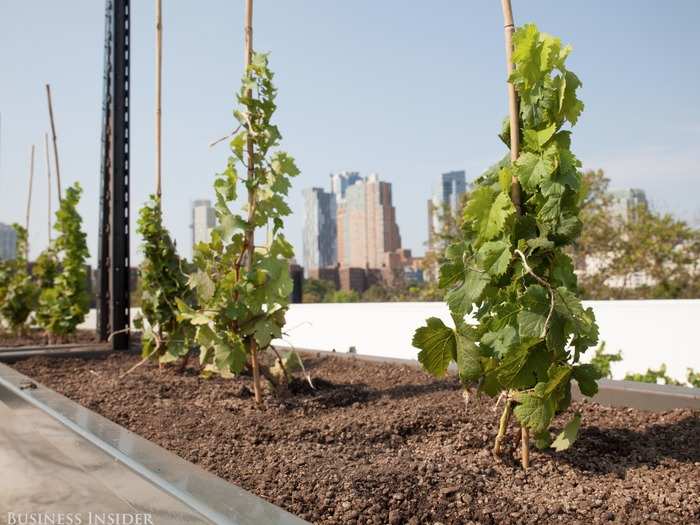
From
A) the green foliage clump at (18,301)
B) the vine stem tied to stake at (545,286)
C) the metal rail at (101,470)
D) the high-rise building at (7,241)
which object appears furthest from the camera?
the high-rise building at (7,241)

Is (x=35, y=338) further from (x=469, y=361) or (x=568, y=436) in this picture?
(x=568, y=436)

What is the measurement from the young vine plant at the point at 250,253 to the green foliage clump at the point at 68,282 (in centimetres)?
379

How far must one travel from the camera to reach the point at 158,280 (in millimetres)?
3916

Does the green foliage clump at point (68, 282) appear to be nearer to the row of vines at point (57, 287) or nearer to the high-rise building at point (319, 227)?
the row of vines at point (57, 287)

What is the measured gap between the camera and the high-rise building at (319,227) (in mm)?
34531

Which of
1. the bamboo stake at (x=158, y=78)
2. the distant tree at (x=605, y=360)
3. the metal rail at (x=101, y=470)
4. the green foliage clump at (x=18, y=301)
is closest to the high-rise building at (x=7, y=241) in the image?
the green foliage clump at (x=18, y=301)

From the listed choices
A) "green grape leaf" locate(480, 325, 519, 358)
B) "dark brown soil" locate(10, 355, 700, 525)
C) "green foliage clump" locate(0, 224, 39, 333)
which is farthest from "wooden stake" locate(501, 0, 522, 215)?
"green foliage clump" locate(0, 224, 39, 333)

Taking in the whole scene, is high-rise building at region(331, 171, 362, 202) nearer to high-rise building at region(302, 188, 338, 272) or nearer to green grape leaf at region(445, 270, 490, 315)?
high-rise building at region(302, 188, 338, 272)

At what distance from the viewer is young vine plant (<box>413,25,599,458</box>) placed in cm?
153

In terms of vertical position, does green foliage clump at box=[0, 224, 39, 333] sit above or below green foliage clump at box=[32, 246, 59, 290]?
below

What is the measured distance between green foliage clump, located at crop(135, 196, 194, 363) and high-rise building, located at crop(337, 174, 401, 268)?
20904mm

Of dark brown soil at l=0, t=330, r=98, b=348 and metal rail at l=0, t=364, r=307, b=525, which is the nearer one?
metal rail at l=0, t=364, r=307, b=525

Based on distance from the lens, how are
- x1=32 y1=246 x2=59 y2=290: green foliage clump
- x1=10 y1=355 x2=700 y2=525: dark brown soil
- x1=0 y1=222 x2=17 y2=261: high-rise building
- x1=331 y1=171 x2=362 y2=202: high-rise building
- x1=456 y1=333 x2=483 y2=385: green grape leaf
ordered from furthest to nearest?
x1=331 y1=171 x2=362 y2=202: high-rise building, x1=0 y1=222 x2=17 y2=261: high-rise building, x1=32 y1=246 x2=59 y2=290: green foliage clump, x1=456 y1=333 x2=483 y2=385: green grape leaf, x1=10 y1=355 x2=700 y2=525: dark brown soil

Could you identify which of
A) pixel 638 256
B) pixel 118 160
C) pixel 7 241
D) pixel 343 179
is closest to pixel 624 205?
pixel 638 256
